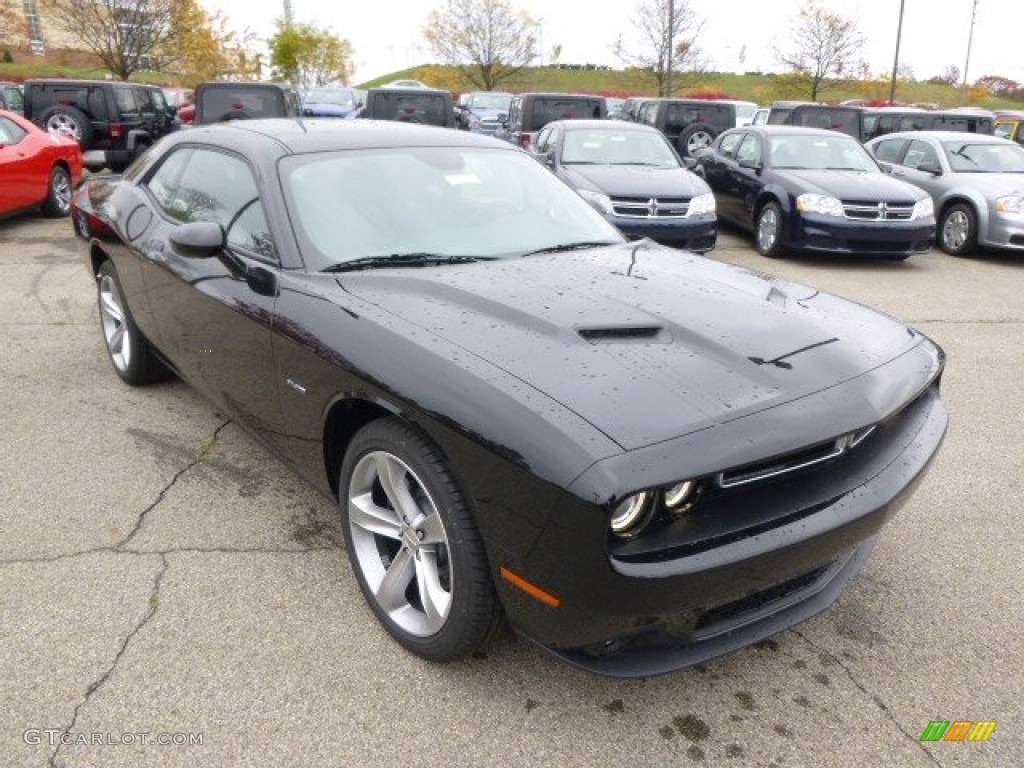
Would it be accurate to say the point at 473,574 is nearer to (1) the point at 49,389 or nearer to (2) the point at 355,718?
(2) the point at 355,718

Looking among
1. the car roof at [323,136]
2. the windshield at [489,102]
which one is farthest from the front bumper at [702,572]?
the windshield at [489,102]

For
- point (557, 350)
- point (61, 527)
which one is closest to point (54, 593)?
point (61, 527)

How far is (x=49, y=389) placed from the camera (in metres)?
4.71

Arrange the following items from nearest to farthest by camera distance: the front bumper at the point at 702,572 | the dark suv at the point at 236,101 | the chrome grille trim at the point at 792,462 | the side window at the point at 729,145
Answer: the front bumper at the point at 702,572, the chrome grille trim at the point at 792,462, the side window at the point at 729,145, the dark suv at the point at 236,101

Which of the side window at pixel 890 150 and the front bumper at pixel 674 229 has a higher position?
the side window at pixel 890 150

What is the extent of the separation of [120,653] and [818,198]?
27.9 ft

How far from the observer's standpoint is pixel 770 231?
973 centimetres

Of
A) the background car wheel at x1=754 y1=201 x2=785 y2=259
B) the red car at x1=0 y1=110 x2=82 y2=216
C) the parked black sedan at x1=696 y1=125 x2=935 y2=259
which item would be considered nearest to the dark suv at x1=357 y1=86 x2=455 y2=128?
the red car at x1=0 y1=110 x2=82 y2=216

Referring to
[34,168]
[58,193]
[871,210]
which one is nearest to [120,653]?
[871,210]

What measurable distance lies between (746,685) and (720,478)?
806 mm

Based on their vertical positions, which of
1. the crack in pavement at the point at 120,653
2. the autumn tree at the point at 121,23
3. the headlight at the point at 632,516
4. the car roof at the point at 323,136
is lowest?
the crack in pavement at the point at 120,653

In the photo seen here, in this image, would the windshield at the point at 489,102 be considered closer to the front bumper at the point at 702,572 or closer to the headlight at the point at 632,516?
the front bumper at the point at 702,572

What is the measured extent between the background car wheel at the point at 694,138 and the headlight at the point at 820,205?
6.87 metres

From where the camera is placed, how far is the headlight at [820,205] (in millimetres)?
9023
